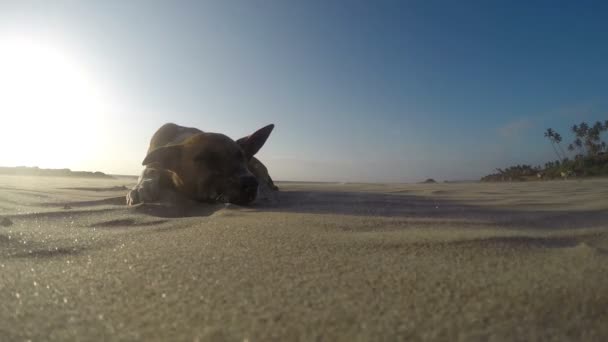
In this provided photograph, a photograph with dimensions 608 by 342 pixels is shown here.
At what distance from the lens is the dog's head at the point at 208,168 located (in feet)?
11.7

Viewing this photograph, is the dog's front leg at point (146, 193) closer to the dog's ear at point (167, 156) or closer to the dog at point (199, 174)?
the dog at point (199, 174)

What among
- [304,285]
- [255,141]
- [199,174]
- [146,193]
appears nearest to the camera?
[304,285]

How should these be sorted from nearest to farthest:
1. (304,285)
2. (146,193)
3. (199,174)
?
(304,285), (146,193), (199,174)

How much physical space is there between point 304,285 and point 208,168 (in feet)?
9.69

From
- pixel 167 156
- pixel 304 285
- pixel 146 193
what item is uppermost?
pixel 167 156

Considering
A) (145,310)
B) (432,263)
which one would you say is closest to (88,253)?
(145,310)

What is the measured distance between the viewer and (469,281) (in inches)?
38.3

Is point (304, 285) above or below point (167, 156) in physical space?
below

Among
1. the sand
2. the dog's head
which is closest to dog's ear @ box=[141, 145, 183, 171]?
the dog's head

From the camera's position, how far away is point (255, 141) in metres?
4.92

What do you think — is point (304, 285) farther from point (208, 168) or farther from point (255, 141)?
point (255, 141)

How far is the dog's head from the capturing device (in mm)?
3578

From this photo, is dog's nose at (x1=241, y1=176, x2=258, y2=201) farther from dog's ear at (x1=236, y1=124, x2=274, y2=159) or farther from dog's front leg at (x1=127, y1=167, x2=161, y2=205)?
dog's ear at (x1=236, y1=124, x2=274, y2=159)

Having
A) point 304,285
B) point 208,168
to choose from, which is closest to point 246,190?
point 208,168
